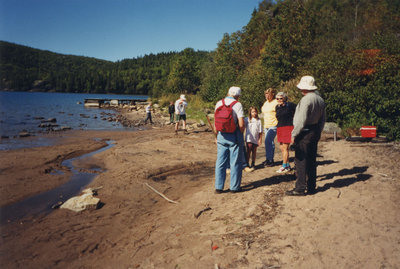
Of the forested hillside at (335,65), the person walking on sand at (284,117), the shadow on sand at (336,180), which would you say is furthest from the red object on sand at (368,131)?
the person walking on sand at (284,117)

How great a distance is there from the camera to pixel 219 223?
4.49 meters

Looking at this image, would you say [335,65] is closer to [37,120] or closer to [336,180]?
[336,180]

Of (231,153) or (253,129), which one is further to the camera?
(253,129)

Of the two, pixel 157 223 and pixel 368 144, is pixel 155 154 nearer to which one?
pixel 157 223

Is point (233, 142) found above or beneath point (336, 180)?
above

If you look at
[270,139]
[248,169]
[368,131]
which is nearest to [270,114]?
[270,139]

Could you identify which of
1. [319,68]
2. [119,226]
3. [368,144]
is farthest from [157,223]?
[319,68]

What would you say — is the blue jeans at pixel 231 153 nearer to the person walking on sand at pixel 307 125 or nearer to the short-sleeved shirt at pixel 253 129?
the person walking on sand at pixel 307 125

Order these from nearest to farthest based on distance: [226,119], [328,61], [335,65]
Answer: [226,119] < [335,65] < [328,61]

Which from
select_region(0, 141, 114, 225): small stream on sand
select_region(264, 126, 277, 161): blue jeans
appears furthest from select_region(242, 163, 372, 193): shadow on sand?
select_region(0, 141, 114, 225): small stream on sand

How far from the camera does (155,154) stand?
10.4 metres

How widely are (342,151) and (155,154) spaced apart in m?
6.81

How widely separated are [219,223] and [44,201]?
4380mm

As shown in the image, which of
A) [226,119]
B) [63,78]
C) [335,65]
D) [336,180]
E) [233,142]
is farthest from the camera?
[63,78]
